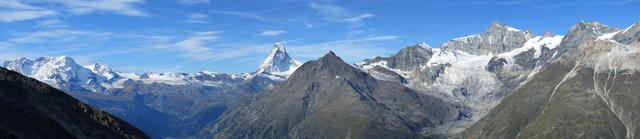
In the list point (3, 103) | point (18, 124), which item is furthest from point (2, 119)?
point (3, 103)

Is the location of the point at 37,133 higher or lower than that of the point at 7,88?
lower

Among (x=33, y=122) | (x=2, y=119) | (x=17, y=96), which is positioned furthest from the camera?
(x=17, y=96)

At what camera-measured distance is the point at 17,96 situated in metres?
195

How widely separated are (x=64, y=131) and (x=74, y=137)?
12.6ft

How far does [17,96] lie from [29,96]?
15.4ft

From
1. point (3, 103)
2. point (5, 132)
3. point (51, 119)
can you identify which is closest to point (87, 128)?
point (51, 119)

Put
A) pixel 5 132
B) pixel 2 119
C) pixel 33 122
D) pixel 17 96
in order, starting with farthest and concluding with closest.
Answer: pixel 17 96
pixel 33 122
pixel 2 119
pixel 5 132

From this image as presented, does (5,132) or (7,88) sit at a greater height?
(7,88)

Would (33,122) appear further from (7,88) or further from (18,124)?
(7,88)

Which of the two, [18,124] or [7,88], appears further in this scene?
[7,88]

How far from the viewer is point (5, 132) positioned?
464ft

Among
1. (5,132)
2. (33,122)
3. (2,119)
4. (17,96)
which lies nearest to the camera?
(5,132)

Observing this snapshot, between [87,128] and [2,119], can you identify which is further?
[87,128]

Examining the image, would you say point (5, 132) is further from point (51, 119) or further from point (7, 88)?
point (7, 88)
